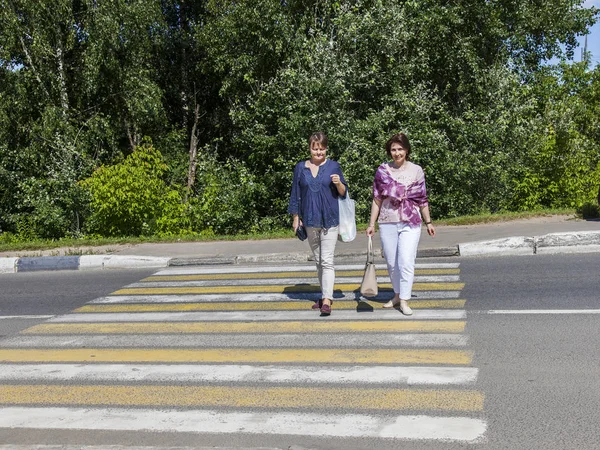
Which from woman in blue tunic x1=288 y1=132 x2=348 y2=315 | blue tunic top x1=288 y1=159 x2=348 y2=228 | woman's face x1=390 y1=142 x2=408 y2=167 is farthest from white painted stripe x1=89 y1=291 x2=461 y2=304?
woman's face x1=390 y1=142 x2=408 y2=167


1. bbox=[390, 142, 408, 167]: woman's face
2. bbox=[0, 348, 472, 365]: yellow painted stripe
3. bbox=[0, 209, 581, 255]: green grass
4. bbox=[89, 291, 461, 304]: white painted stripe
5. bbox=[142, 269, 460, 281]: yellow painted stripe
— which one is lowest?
bbox=[0, 348, 472, 365]: yellow painted stripe

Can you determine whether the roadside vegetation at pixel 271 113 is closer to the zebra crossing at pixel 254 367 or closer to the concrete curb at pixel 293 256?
the concrete curb at pixel 293 256

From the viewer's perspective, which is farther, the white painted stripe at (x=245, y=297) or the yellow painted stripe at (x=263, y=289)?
the yellow painted stripe at (x=263, y=289)

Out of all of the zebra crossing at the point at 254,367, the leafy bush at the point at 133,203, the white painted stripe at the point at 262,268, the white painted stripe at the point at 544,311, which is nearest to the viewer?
the zebra crossing at the point at 254,367

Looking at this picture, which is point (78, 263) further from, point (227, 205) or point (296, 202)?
point (227, 205)

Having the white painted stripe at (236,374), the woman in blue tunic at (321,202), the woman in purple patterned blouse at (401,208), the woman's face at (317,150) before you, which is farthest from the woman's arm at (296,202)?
the white painted stripe at (236,374)

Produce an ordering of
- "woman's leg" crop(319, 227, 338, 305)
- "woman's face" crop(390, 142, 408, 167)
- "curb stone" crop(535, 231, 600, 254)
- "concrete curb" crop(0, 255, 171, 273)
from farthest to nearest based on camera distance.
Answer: "concrete curb" crop(0, 255, 171, 273) < "curb stone" crop(535, 231, 600, 254) < "woman's leg" crop(319, 227, 338, 305) < "woman's face" crop(390, 142, 408, 167)

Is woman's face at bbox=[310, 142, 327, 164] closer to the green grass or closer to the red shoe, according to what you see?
the red shoe

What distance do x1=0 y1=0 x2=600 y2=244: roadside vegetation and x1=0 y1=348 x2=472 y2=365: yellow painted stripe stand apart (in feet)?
26.1

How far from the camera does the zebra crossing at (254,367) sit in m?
4.90

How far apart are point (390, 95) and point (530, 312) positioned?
13971 millimetres

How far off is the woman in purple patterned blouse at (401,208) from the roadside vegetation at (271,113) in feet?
25.6

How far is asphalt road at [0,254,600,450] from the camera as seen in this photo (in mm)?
4480

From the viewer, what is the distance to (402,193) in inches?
294
